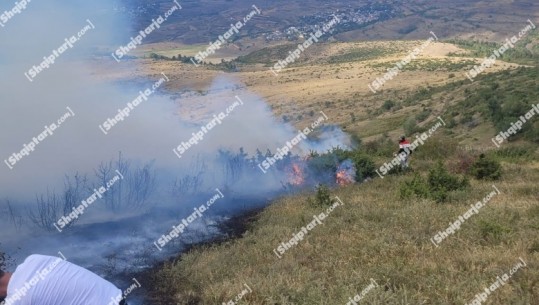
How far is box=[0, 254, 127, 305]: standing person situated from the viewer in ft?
12.9

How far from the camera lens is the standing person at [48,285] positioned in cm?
392

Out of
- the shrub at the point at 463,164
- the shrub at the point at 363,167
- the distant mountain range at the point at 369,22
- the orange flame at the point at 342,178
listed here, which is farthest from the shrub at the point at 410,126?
the distant mountain range at the point at 369,22

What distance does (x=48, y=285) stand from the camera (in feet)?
13.0

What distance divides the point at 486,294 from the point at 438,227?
3.81 meters

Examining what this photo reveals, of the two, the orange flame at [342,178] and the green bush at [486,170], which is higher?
the green bush at [486,170]

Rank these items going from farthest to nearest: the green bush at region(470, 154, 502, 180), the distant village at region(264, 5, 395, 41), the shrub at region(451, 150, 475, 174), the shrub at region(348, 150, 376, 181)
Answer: the distant village at region(264, 5, 395, 41) < the shrub at region(348, 150, 376, 181) < the shrub at region(451, 150, 475, 174) < the green bush at region(470, 154, 502, 180)

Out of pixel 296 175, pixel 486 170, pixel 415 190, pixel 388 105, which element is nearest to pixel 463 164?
pixel 486 170

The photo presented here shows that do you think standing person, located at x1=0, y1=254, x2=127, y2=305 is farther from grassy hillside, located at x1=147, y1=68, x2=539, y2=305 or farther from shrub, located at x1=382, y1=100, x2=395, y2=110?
shrub, located at x1=382, y1=100, x2=395, y2=110

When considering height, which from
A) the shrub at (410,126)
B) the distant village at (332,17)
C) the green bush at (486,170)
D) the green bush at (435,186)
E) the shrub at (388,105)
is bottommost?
the distant village at (332,17)

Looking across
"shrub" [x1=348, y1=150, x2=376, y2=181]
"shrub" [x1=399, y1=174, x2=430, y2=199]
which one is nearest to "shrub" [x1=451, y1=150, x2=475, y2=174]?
"shrub" [x1=348, y1=150, x2=376, y2=181]

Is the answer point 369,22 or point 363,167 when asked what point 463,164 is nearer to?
point 363,167

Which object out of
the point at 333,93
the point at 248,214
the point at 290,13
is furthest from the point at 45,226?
the point at 290,13

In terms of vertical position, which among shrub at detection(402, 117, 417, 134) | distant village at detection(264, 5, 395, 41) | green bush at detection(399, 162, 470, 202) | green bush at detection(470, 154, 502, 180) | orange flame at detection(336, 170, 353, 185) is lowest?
distant village at detection(264, 5, 395, 41)

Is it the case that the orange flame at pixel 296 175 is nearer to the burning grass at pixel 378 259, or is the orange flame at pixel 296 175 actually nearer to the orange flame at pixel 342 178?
the orange flame at pixel 342 178
